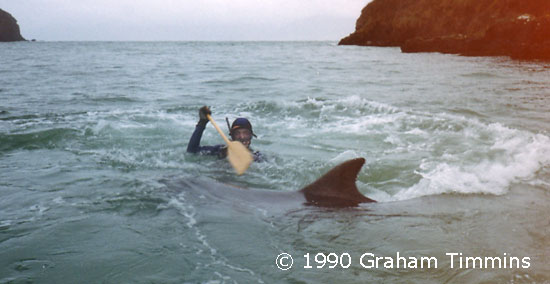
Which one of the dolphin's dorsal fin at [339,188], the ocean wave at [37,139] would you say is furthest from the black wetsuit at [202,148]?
the ocean wave at [37,139]

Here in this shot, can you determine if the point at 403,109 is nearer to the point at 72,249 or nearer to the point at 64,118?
the point at 64,118

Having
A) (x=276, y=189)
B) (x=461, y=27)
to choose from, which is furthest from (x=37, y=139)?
(x=461, y=27)

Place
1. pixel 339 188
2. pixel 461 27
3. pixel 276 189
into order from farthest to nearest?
1. pixel 461 27
2. pixel 276 189
3. pixel 339 188

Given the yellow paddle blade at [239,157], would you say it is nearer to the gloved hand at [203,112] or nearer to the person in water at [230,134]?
the person in water at [230,134]

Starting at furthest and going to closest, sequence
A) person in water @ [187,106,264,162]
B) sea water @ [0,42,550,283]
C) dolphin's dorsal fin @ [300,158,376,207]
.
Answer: person in water @ [187,106,264,162] < dolphin's dorsal fin @ [300,158,376,207] < sea water @ [0,42,550,283]

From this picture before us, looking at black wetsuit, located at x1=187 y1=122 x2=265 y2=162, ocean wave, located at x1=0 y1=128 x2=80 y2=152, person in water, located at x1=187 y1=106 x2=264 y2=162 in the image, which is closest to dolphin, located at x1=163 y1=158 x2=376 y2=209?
person in water, located at x1=187 y1=106 x2=264 y2=162

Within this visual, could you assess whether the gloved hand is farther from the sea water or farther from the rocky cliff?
the rocky cliff

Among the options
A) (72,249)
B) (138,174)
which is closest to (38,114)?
(138,174)

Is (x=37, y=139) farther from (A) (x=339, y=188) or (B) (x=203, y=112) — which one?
(A) (x=339, y=188)

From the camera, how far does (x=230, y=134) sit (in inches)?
256

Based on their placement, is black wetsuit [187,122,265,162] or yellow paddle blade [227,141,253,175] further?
black wetsuit [187,122,265,162]

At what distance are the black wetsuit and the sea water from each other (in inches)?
6.4

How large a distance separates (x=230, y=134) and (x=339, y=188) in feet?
8.86

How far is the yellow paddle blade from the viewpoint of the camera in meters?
5.75
